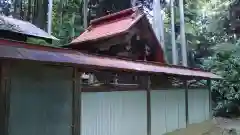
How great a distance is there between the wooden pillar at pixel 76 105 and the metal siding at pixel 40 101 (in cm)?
9

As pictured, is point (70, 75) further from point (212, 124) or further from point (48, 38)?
point (212, 124)

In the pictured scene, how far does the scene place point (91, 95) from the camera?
6.43 meters

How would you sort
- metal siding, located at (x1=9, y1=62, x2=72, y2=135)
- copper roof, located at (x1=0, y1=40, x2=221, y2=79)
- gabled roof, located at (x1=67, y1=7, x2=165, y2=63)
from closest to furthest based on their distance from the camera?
copper roof, located at (x1=0, y1=40, x2=221, y2=79) → metal siding, located at (x1=9, y1=62, x2=72, y2=135) → gabled roof, located at (x1=67, y1=7, x2=165, y2=63)

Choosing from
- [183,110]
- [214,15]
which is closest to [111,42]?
[183,110]

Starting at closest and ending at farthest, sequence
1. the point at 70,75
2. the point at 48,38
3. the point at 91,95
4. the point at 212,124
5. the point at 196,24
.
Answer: the point at 70,75 < the point at 91,95 < the point at 48,38 < the point at 212,124 < the point at 196,24

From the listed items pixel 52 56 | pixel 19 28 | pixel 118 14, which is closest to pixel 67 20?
pixel 118 14

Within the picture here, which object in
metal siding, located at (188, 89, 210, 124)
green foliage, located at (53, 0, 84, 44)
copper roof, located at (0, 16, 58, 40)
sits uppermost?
green foliage, located at (53, 0, 84, 44)

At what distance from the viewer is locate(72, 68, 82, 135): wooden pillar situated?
5.88 m

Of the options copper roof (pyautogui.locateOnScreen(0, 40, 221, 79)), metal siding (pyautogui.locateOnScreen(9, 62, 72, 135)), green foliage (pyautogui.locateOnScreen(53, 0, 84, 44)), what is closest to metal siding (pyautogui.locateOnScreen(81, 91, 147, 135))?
metal siding (pyautogui.locateOnScreen(9, 62, 72, 135))

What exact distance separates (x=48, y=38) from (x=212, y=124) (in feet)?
24.3

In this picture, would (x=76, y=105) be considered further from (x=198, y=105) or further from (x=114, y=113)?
(x=198, y=105)

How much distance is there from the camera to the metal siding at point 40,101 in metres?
4.90

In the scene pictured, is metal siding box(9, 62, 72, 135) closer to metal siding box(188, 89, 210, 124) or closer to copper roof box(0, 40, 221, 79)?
copper roof box(0, 40, 221, 79)

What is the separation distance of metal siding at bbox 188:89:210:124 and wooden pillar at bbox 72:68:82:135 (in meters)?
5.95
